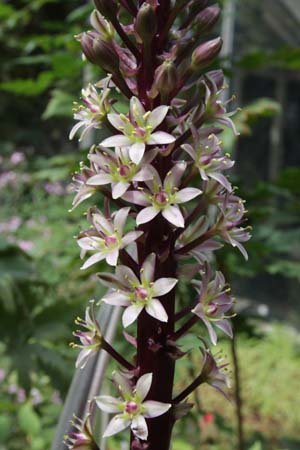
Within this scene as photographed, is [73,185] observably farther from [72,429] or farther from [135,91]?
[72,429]

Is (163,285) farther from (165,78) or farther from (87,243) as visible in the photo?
(165,78)

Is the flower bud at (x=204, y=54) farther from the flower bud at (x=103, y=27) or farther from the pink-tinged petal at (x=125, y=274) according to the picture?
the pink-tinged petal at (x=125, y=274)

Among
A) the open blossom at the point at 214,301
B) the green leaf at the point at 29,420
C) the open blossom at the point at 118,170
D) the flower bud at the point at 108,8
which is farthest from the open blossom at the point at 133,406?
the green leaf at the point at 29,420

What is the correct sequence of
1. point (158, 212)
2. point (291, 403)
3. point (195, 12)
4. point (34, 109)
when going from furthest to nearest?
point (34, 109) → point (291, 403) → point (195, 12) → point (158, 212)

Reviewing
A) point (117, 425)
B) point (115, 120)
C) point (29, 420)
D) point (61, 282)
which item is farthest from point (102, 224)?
point (61, 282)

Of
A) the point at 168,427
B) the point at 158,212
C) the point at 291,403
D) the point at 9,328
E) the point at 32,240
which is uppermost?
the point at 158,212

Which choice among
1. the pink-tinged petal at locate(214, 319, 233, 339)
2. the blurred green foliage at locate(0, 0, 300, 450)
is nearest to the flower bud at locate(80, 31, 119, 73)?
the pink-tinged petal at locate(214, 319, 233, 339)

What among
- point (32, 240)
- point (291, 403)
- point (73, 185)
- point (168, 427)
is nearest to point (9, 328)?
point (73, 185)
